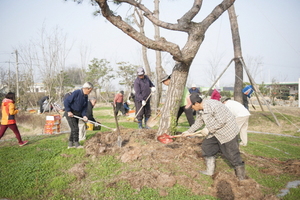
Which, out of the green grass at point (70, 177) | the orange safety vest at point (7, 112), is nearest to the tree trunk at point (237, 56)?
the green grass at point (70, 177)

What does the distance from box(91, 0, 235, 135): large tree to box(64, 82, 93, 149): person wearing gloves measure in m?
1.69

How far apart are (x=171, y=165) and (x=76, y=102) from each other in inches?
113

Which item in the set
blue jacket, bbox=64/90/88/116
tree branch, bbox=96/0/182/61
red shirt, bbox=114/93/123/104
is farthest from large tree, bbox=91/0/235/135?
red shirt, bbox=114/93/123/104

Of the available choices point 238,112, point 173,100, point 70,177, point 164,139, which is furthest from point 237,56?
point 70,177

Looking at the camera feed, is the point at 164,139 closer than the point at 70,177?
No

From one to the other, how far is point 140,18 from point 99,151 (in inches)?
441

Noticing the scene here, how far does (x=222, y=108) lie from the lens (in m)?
4.11

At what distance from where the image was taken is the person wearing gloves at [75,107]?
574cm

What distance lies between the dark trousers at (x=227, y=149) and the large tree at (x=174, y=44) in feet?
5.56

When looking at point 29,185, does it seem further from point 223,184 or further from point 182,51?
point 182,51

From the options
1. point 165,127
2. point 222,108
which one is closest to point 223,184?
point 222,108

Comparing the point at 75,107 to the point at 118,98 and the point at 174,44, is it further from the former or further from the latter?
the point at 118,98

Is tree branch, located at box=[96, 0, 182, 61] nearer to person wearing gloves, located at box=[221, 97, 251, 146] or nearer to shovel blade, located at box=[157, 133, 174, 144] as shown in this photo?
shovel blade, located at box=[157, 133, 174, 144]

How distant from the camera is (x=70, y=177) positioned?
409 centimetres
